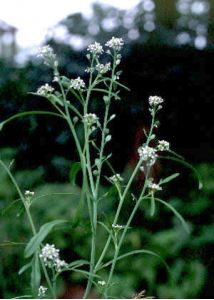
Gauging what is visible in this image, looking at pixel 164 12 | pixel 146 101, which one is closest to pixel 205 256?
pixel 146 101

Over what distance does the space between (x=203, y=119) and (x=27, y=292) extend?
0.83m

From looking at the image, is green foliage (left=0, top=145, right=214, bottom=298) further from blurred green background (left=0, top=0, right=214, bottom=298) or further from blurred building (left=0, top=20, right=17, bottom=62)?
blurred building (left=0, top=20, right=17, bottom=62)

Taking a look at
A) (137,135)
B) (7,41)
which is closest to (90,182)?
(137,135)

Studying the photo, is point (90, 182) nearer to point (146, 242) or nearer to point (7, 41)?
point (146, 242)

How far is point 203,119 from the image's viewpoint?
7.75ft

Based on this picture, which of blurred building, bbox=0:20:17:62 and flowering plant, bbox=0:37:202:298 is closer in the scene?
flowering plant, bbox=0:37:202:298

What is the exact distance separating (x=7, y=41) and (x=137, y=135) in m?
0.54

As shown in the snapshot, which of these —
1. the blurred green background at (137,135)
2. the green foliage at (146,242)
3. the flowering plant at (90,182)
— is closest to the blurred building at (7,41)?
the blurred green background at (137,135)

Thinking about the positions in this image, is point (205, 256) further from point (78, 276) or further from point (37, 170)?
point (37, 170)

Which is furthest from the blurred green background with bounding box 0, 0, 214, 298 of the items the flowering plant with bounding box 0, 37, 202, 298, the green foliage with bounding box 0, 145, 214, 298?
the flowering plant with bounding box 0, 37, 202, 298

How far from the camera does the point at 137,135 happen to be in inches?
91.9

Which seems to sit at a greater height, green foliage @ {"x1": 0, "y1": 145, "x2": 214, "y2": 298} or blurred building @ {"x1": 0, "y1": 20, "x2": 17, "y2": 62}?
blurred building @ {"x1": 0, "y1": 20, "x2": 17, "y2": 62}

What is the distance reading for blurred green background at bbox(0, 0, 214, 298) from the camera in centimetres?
229

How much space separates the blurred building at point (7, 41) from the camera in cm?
235
